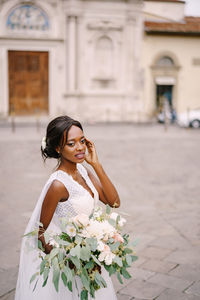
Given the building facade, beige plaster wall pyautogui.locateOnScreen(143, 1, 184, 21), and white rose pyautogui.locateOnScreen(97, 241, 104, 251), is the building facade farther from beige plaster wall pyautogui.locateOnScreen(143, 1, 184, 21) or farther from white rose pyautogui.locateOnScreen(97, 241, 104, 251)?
white rose pyautogui.locateOnScreen(97, 241, 104, 251)

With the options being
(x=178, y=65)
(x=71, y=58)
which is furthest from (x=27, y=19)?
(x=178, y=65)

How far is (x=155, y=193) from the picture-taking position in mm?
7605

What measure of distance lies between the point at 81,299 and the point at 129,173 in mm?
7044

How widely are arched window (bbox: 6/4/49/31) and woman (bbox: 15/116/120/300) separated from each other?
73.6 feet

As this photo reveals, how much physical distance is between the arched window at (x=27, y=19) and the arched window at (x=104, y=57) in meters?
3.37

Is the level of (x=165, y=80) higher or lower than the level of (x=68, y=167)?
higher

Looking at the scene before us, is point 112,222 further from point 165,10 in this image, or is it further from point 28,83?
point 165,10

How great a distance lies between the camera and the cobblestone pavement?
12.6ft

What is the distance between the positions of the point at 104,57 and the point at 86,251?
23533 millimetres

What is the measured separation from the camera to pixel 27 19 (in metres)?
23.6

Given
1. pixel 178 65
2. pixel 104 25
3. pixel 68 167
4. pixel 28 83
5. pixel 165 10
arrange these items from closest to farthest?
pixel 68 167 → pixel 104 25 → pixel 28 83 → pixel 178 65 → pixel 165 10

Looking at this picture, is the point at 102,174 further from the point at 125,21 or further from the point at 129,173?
the point at 125,21

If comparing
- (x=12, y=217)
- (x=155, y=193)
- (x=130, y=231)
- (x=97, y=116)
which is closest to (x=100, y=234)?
(x=130, y=231)

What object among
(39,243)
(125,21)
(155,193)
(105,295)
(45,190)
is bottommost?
(155,193)
